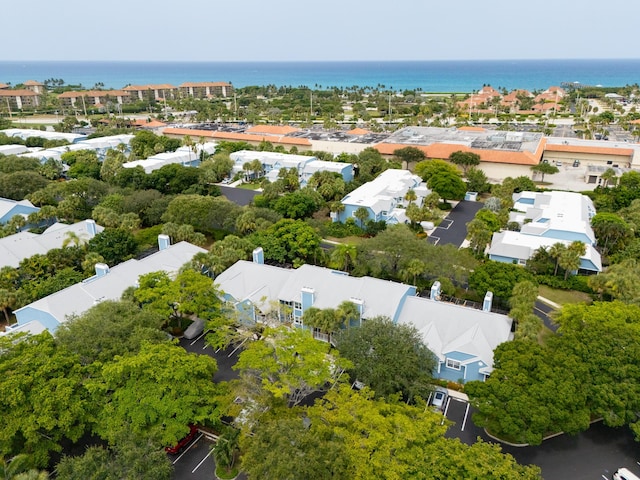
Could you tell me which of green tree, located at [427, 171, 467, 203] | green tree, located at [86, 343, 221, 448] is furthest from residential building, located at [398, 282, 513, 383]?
green tree, located at [427, 171, 467, 203]

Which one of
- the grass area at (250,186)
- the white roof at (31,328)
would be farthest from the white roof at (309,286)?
the grass area at (250,186)

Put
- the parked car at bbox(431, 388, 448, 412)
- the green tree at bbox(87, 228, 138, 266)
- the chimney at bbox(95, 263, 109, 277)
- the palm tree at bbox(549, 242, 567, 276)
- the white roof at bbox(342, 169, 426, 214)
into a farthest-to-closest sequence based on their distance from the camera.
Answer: the white roof at bbox(342, 169, 426, 214) < the green tree at bbox(87, 228, 138, 266) < the palm tree at bbox(549, 242, 567, 276) < the chimney at bbox(95, 263, 109, 277) < the parked car at bbox(431, 388, 448, 412)

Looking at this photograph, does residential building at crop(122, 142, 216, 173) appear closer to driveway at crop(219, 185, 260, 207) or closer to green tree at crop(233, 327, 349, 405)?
driveway at crop(219, 185, 260, 207)

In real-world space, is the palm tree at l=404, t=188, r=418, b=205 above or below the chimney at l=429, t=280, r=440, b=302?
above

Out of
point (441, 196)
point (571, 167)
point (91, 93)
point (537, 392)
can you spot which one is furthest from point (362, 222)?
point (91, 93)

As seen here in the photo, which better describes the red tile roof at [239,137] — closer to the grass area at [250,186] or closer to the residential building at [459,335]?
the grass area at [250,186]

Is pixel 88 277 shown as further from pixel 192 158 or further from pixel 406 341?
pixel 192 158
